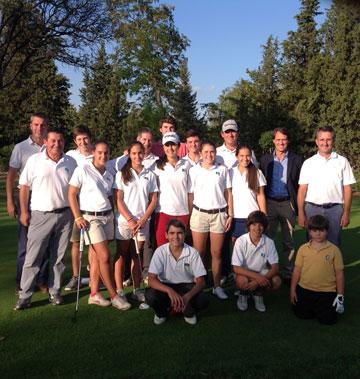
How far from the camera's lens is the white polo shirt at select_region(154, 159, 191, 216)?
519cm

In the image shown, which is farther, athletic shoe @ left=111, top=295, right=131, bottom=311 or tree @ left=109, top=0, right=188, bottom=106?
tree @ left=109, top=0, right=188, bottom=106

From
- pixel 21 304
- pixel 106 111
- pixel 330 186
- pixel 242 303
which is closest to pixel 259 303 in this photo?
pixel 242 303

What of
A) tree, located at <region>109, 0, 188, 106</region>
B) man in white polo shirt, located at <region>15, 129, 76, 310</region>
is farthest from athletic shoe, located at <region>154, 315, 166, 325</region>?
tree, located at <region>109, 0, 188, 106</region>

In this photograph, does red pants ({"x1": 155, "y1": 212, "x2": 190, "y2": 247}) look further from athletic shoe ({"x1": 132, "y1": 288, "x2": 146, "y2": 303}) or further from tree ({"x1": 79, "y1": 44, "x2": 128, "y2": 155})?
tree ({"x1": 79, "y1": 44, "x2": 128, "y2": 155})

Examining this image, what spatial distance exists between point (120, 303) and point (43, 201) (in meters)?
1.38

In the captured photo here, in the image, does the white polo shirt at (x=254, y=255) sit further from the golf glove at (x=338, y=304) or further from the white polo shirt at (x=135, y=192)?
the white polo shirt at (x=135, y=192)

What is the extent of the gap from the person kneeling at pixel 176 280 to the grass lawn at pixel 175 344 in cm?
17

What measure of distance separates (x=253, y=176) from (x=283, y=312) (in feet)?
5.25

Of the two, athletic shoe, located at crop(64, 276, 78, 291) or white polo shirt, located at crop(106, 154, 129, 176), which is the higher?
white polo shirt, located at crop(106, 154, 129, 176)

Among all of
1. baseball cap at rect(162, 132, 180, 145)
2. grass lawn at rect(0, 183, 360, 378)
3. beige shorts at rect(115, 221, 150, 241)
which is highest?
baseball cap at rect(162, 132, 180, 145)

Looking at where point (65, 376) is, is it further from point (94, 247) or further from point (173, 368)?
point (94, 247)

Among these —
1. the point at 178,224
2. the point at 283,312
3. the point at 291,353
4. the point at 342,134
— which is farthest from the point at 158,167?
the point at 342,134

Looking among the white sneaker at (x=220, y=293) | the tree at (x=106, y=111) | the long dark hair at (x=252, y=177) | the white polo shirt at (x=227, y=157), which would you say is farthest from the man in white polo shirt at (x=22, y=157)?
the tree at (x=106, y=111)

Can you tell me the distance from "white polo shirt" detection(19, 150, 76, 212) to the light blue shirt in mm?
2650
